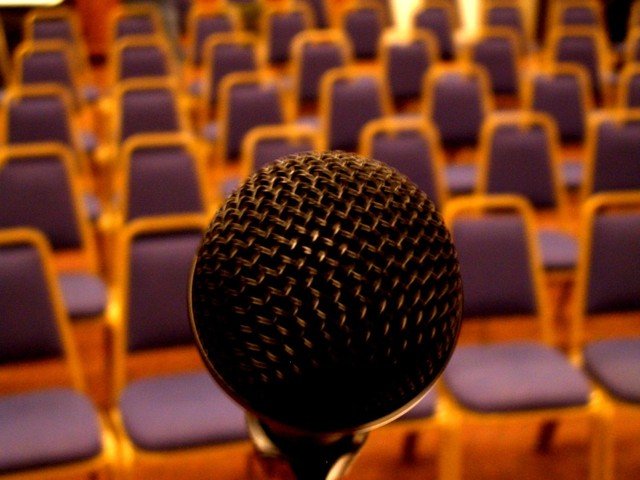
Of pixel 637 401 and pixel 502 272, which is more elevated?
pixel 502 272

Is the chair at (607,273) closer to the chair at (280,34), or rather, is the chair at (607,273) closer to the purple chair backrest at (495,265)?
the purple chair backrest at (495,265)

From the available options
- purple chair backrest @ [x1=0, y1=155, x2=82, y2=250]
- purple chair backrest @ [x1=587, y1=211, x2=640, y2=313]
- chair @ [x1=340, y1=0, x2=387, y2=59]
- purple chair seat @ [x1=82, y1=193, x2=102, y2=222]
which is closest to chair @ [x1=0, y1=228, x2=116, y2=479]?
purple chair backrest @ [x1=0, y1=155, x2=82, y2=250]

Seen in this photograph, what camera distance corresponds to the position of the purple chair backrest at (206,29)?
6461 millimetres

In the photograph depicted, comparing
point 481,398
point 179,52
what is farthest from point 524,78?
point 481,398

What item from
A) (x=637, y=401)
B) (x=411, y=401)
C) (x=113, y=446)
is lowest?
(x=637, y=401)

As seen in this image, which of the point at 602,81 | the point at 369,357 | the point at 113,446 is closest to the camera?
the point at 369,357

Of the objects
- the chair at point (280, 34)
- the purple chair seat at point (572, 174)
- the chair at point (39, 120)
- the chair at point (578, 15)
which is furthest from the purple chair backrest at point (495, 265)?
the chair at point (578, 15)

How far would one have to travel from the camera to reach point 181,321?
2.58m

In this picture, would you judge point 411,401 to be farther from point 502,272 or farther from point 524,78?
point 524,78

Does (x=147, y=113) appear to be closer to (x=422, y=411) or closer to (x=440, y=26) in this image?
(x=422, y=411)

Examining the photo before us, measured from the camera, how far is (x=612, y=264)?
109 inches

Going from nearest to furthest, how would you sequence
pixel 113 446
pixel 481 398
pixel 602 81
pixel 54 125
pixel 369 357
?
pixel 369 357, pixel 113 446, pixel 481 398, pixel 54 125, pixel 602 81

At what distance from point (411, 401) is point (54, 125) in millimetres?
3832

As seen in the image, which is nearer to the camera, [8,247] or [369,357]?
[369,357]
